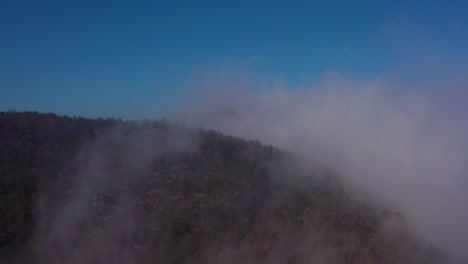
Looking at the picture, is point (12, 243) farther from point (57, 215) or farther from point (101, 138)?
point (101, 138)

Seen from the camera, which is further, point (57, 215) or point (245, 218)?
point (245, 218)

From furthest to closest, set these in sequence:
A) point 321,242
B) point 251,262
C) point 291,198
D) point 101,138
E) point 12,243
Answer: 1. point 101,138
2. point 291,198
3. point 321,242
4. point 251,262
5. point 12,243

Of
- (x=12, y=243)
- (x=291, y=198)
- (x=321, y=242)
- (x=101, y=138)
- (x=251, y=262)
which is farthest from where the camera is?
(x=101, y=138)

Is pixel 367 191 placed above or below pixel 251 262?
above

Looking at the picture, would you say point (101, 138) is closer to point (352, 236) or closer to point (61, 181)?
point (61, 181)

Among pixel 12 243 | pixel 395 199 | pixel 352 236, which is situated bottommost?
pixel 12 243

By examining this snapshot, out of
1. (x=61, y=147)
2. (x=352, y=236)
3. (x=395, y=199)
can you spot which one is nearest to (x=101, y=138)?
(x=61, y=147)
